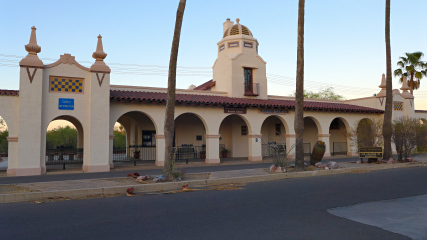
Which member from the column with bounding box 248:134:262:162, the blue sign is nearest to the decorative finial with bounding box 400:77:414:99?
the column with bounding box 248:134:262:162

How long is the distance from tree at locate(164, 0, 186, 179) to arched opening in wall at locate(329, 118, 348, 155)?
1989cm

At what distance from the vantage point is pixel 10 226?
229 inches

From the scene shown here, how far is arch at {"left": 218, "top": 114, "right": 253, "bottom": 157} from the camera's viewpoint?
2445 cm

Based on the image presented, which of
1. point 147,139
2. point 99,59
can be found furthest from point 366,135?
point 99,59

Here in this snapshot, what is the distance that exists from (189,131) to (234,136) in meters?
3.40

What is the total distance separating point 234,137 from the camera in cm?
2450

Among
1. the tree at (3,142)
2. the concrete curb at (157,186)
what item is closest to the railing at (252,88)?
the concrete curb at (157,186)

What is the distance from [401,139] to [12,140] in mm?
19972

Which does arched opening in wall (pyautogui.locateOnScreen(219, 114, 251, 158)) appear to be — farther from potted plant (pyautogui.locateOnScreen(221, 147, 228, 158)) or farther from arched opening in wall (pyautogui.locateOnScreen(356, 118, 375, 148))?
arched opening in wall (pyautogui.locateOnScreen(356, 118, 375, 148))

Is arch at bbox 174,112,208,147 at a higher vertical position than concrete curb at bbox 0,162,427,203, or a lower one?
higher

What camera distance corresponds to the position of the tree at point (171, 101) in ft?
37.8

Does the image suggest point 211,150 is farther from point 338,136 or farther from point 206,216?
point 338,136

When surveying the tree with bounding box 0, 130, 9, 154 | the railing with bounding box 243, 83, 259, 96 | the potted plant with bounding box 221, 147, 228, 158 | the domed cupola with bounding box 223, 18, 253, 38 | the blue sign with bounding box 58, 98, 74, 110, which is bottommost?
the potted plant with bounding box 221, 147, 228, 158

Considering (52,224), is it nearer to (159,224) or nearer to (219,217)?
(159,224)
